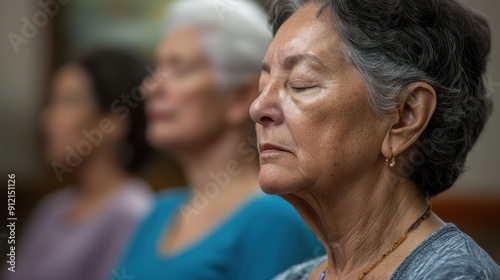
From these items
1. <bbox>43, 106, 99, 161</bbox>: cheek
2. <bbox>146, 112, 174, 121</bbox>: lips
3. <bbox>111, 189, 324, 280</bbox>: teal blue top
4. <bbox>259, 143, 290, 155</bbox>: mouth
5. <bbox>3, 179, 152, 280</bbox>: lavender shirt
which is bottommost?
<bbox>3, 179, 152, 280</bbox>: lavender shirt

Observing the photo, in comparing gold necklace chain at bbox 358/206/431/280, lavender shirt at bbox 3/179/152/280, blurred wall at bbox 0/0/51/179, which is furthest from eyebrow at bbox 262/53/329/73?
blurred wall at bbox 0/0/51/179

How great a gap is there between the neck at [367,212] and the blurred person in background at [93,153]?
1531 millimetres

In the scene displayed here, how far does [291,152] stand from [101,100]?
1.71m

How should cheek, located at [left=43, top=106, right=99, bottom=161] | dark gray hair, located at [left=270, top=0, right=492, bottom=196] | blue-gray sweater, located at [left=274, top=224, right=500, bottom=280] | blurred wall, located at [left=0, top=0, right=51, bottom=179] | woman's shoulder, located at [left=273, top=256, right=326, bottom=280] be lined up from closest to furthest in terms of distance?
blue-gray sweater, located at [left=274, top=224, right=500, bottom=280] → dark gray hair, located at [left=270, top=0, right=492, bottom=196] → woman's shoulder, located at [left=273, top=256, right=326, bottom=280] → cheek, located at [left=43, top=106, right=99, bottom=161] → blurred wall, located at [left=0, top=0, right=51, bottom=179]

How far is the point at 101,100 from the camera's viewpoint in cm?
290

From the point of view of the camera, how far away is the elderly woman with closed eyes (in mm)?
1271

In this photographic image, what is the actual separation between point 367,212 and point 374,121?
0.47 ft

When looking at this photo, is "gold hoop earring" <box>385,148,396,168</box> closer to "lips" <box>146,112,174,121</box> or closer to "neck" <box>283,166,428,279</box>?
"neck" <box>283,166,428,279</box>

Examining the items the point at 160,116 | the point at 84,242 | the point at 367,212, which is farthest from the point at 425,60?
the point at 84,242

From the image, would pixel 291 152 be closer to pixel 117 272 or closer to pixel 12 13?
pixel 117 272

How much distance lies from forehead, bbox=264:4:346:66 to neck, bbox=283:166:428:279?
0.20 metres

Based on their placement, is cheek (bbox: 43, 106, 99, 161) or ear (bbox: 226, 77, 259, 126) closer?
ear (bbox: 226, 77, 259, 126)

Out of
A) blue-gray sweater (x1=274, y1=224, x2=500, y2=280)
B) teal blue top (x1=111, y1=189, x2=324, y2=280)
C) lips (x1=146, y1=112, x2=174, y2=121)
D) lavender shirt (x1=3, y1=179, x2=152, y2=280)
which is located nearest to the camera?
blue-gray sweater (x1=274, y1=224, x2=500, y2=280)

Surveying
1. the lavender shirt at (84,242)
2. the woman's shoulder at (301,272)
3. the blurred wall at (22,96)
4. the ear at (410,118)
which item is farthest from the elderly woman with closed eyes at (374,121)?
the blurred wall at (22,96)
